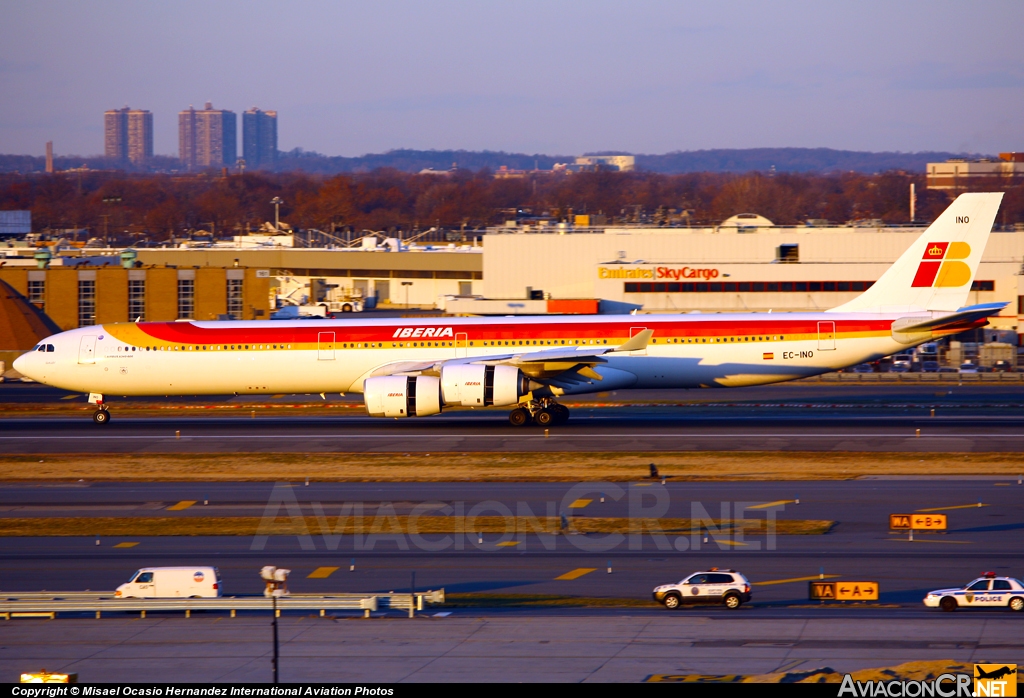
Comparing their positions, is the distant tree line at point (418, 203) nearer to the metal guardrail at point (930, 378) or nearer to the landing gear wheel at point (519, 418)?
the metal guardrail at point (930, 378)

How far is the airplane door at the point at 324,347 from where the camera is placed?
121 ft

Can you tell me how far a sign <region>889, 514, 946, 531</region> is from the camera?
2234 centimetres

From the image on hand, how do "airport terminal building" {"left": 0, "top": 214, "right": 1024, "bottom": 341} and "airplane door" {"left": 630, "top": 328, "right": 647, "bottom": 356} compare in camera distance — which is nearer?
"airplane door" {"left": 630, "top": 328, "right": 647, "bottom": 356}

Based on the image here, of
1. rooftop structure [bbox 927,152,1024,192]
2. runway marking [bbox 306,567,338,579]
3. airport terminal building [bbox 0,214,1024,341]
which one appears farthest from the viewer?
rooftop structure [bbox 927,152,1024,192]

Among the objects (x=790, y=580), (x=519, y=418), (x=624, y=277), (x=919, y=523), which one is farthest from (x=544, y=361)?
(x=624, y=277)

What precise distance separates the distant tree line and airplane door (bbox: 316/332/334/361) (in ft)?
368

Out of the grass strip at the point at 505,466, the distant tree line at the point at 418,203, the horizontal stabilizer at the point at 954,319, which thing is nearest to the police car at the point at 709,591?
the grass strip at the point at 505,466

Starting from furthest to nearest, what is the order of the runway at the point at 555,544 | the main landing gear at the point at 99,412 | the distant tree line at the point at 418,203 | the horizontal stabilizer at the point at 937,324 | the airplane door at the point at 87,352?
the distant tree line at the point at 418,203 → the main landing gear at the point at 99,412 → the airplane door at the point at 87,352 → the horizontal stabilizer at the point at 937,324 → the runway at the point at 555,544

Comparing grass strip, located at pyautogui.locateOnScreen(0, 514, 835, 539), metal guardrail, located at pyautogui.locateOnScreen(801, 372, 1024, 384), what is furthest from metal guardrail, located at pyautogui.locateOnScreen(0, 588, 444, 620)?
metal guardrail, located at pyautogui.locateOnScreen(801, 372, 1024, 384)

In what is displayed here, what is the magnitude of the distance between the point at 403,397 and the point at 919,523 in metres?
Result: 17.4

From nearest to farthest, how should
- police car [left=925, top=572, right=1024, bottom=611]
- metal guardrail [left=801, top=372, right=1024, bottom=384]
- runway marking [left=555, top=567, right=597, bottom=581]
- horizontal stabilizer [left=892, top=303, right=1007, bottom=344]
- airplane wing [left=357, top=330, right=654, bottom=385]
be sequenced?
police car [left=925, top=572, right=1024, bottom=611]
runway marking [left=555, top=567, right=597, bottom=581]
airplane wing [left=357, top=330, right=654, bottom=385]
horizontal stabilizer [left=892, top=303, right=1007, bottom=344]
metal guardrail [left=801, top=372, right=1024, bottom=384]

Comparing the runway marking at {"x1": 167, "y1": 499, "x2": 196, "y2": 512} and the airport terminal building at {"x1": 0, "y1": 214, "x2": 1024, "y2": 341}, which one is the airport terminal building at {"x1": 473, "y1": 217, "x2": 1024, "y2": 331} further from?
the runway marking at {"x1": 167, "y1": 499, "x2": 196, "y2": 512}

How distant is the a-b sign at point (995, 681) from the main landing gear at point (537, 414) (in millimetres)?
23294

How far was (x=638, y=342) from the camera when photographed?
35250 mm
